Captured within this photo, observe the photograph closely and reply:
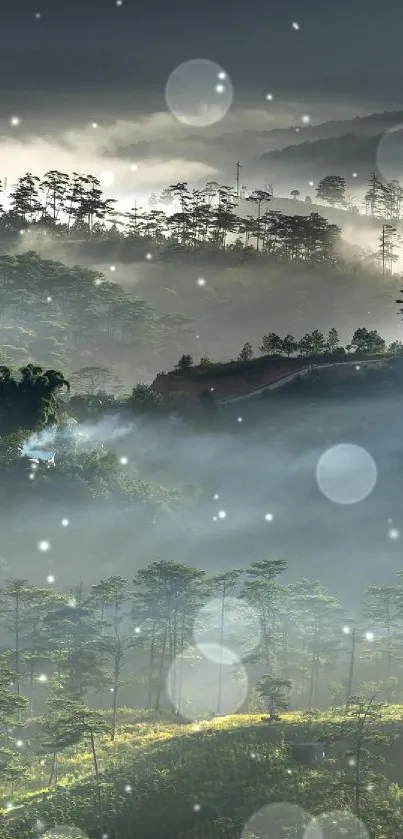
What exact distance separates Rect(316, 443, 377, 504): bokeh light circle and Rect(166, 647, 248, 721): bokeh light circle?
38.4 m

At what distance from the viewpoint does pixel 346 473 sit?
119 meters

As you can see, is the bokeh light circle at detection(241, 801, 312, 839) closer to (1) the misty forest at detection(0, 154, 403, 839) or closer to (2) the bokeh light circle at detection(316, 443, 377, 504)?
(1) the misty forest at detection(0, 154, 403, 839)

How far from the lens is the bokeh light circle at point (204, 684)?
3066 inches

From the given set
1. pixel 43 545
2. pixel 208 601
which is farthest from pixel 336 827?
pixel 43 545

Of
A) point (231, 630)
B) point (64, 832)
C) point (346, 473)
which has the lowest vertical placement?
point (64, 832)

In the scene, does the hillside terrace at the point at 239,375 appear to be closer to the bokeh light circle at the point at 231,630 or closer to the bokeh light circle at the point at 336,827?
the bokeh light circle at the point at 231,630

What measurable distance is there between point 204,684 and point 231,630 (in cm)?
990

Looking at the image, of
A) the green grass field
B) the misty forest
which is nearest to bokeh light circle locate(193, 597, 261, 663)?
the misty forest

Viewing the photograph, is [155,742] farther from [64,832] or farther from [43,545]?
[43,545]

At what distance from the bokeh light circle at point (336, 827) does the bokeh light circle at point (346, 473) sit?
7139cm

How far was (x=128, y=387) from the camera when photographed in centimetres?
19050

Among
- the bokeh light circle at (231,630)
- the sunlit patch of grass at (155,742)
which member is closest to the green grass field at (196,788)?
the sunlit patch of grass at (155,742)

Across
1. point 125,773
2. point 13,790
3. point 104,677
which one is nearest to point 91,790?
point 125,773

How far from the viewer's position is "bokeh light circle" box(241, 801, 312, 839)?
46781 mm
